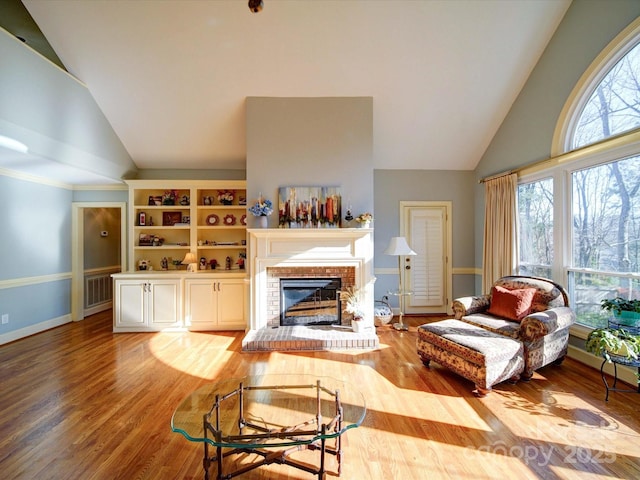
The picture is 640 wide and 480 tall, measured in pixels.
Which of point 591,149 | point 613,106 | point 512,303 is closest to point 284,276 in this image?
point 512,303

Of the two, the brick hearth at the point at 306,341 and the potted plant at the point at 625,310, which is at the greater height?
the potted plant at the point at 625,310

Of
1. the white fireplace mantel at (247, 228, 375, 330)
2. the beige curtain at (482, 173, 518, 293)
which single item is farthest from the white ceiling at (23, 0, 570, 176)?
the white fireplace mantel at (247, 228, 375, 330)

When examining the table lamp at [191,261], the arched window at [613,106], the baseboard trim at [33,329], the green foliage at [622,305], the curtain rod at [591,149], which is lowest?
the baseboard trim at [33,329]

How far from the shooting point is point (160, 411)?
2418 millimetres

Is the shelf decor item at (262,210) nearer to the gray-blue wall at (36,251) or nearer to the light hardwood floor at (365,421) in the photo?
the light hardwood floor at (365,421)

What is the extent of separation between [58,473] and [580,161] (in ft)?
17.4

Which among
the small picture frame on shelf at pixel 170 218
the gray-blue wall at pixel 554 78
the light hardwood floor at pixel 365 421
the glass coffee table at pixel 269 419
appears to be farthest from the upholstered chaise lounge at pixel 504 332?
the small picture frame on shelf at pixel 170 218

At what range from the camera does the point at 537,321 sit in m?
2.71

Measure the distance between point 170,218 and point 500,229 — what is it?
5.39 meters

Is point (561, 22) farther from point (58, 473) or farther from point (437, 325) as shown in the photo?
point (58, 473)

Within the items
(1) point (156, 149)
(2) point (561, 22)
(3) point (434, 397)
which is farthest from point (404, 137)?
(1) point (156, 149)

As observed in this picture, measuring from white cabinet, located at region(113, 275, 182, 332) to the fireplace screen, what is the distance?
5.58ft

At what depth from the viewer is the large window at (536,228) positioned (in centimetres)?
384

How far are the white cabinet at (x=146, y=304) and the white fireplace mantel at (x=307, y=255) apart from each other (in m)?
1.37
